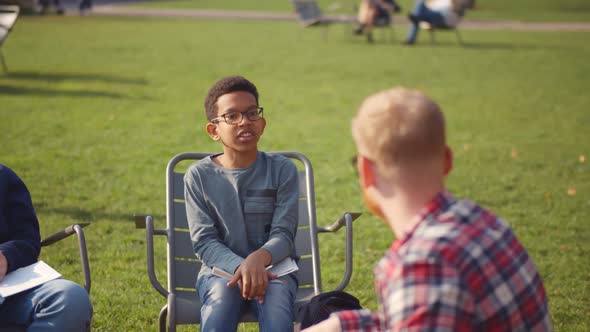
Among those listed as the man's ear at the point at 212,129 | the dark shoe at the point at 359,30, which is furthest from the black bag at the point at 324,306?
the dark shoe at the point at 359,30

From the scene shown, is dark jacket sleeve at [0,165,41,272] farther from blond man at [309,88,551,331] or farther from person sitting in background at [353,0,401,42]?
person sitting in background at [353,0,401,42]

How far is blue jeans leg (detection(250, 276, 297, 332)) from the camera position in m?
2.88

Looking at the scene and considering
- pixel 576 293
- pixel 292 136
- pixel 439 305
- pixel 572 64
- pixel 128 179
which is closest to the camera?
pixel 439 305

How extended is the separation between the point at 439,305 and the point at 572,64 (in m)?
15.2

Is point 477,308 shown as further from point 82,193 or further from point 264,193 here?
point 82,193

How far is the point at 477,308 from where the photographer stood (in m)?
1.66

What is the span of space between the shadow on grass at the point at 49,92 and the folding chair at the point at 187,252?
7.75 m

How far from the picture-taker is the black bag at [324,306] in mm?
2662

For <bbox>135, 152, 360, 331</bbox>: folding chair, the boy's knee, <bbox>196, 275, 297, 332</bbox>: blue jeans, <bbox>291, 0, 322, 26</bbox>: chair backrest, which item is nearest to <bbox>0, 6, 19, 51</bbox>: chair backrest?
<bbox>135, 152, 360, 331</bbox>: folding chair

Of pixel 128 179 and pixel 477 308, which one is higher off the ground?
pixel 477 308

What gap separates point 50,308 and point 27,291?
18 cm

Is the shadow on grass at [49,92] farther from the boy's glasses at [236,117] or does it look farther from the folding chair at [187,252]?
the boy's glasses at [236,117]

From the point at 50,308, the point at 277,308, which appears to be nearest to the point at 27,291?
the point at 50,308

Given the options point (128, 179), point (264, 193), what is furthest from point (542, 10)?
point (264, 193)
